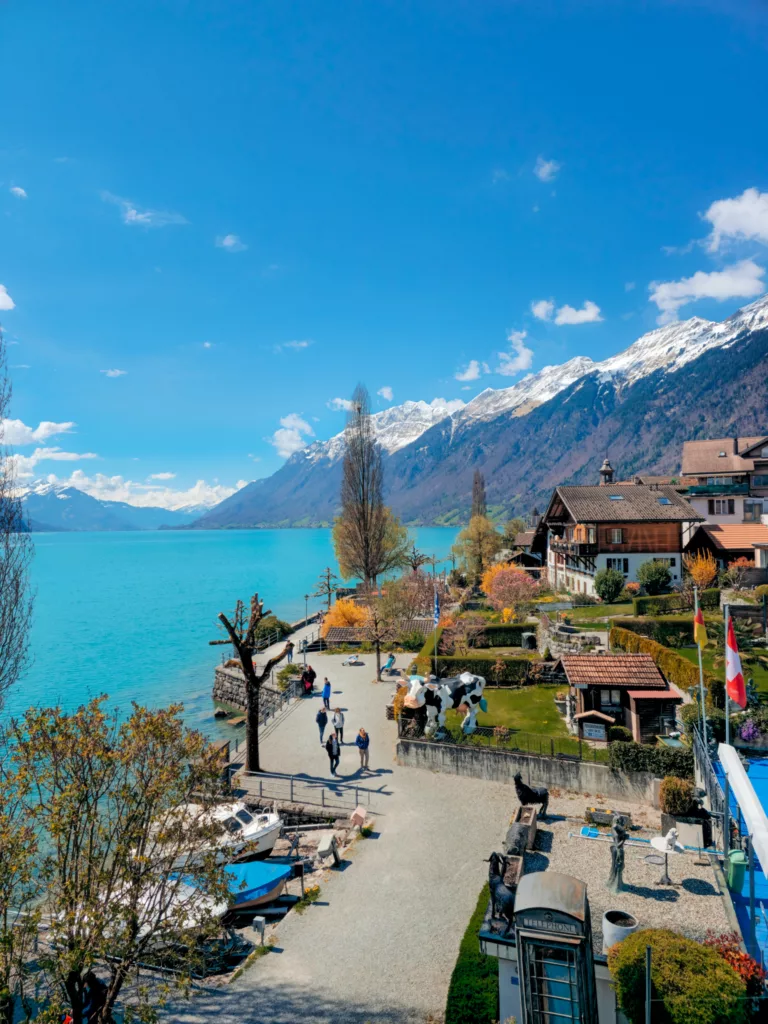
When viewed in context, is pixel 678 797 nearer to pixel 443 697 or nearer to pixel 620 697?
pixel 620 697

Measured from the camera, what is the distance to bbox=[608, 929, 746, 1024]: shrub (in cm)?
777

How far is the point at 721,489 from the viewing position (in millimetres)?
55344

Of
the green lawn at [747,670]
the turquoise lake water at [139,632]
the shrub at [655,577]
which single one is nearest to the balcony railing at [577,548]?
the shrub at [655,577]

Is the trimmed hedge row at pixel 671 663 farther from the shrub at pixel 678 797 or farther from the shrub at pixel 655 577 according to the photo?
the shrub at pixel 655 577

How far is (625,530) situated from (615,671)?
1078 inches

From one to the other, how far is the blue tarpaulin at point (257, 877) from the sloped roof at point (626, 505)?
38.1 meters

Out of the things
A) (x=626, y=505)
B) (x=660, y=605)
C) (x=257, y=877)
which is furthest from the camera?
(x=626, y=505)

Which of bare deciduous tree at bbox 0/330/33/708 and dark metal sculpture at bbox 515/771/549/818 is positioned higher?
bare deciduous tree at bbox 0/330/33/708

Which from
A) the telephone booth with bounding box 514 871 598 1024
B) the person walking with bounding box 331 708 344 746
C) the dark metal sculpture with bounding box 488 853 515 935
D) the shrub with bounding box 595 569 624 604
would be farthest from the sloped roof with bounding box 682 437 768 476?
the telephone booth with bounding box 514 871 598 1024

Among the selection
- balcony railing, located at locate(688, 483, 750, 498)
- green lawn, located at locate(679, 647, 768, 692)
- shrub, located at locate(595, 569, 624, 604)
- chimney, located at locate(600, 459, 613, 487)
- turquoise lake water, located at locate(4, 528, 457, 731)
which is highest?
chimney, located at locate(600, 459, 613, 487)

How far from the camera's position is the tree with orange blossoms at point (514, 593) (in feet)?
143

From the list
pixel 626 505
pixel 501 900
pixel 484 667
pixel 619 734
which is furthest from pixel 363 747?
pixel 626 505

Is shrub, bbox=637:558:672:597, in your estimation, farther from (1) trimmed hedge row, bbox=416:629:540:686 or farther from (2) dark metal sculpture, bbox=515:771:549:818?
(2) dark metal sculpture, bbox=515:771:549:818

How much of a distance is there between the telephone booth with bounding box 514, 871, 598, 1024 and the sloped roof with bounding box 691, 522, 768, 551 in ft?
146
